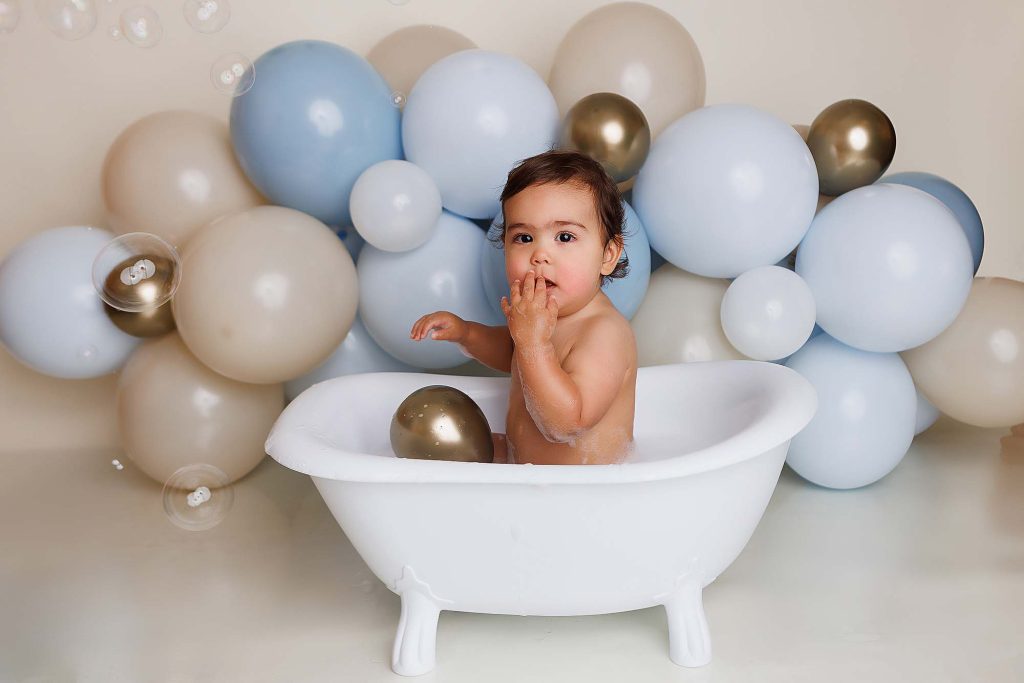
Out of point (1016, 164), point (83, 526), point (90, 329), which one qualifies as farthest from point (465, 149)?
point (1016, 164)

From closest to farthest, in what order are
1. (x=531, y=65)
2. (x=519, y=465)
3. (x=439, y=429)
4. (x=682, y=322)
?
(x=519, y=465) < (x=439, y=429) < (x=682, y=322) < (x=531, y=65)

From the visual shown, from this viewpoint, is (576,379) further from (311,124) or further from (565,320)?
(311,124)

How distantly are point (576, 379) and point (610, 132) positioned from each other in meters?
0.74

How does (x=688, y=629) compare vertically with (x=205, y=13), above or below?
below

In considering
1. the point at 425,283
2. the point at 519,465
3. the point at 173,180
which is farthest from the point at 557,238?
the point at 173,180

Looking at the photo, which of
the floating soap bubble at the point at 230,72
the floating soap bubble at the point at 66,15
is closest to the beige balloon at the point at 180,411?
the floating soap bubble at the point at 230,72

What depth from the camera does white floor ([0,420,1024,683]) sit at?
1.79 metres

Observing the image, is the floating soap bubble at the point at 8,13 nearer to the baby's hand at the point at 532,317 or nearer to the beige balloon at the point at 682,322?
the baby's hand at the point at 532,317

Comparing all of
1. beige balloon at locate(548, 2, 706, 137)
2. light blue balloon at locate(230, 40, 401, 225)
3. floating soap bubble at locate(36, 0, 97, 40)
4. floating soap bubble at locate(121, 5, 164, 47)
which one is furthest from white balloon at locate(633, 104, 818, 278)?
floating soap bubble at locate(36, 0, 97, 40)

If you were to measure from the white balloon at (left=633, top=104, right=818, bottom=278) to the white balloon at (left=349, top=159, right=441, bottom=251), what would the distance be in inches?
→ 20.8

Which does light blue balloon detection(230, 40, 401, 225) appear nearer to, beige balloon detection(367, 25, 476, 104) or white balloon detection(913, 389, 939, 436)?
beige balloon detection(367, 25, 476, 104)

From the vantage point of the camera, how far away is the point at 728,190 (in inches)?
90.9

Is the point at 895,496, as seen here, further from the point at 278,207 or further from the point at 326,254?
the point at 278,207

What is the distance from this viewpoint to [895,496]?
2.54m
